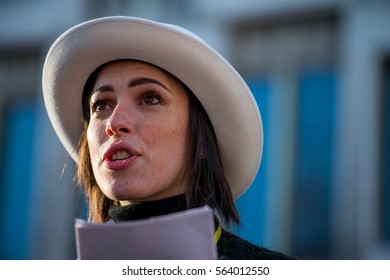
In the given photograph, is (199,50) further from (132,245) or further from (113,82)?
(132,245)

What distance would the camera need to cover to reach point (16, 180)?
7.72 m

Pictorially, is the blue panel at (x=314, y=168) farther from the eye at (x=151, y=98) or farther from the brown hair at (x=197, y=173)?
the eye at (x=151, y=98)

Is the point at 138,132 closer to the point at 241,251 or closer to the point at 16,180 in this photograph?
the point at 241,251

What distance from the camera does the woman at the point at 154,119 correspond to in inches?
93.3

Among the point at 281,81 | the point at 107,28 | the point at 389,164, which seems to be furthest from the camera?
the point at 281,81

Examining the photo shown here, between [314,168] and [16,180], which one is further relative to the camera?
[16,180]

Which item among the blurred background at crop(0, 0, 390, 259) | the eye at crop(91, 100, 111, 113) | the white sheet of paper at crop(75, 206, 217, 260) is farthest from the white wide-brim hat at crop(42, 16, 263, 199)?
the blurred background at crop(0, 0, 390, 259)

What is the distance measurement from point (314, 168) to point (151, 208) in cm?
434

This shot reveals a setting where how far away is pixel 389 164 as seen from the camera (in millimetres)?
6289

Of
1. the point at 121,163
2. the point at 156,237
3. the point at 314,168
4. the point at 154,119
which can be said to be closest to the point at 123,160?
the point at 121,163

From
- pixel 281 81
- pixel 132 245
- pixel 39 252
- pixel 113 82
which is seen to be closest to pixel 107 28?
pixel 113 82

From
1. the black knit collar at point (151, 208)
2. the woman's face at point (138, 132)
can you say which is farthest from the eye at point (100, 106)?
the black knit collar at point (151, 208)

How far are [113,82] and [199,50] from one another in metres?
0.24

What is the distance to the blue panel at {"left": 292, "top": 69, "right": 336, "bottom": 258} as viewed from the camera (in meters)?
6.57
